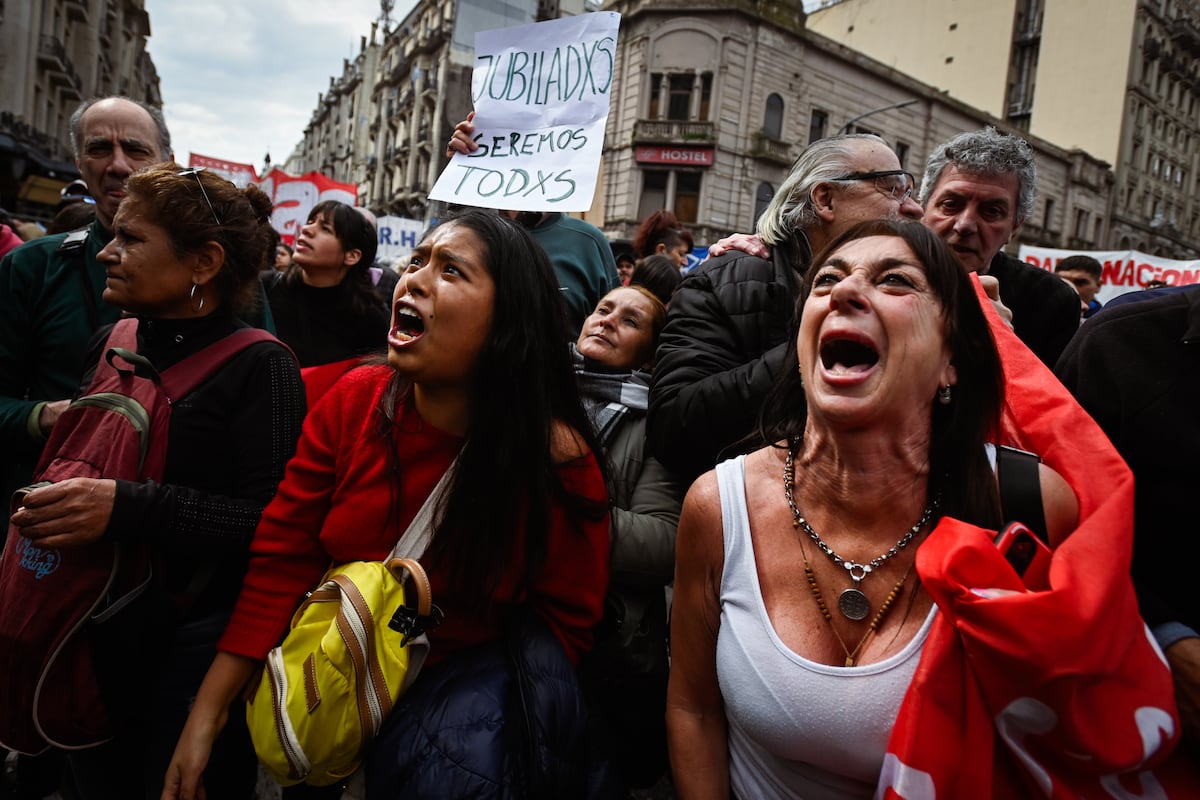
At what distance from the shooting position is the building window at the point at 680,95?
26562 mm

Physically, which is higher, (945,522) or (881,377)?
(881,377)

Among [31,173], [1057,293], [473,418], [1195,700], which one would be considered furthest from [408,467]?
[31,173]

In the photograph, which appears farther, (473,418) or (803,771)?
(473,418)

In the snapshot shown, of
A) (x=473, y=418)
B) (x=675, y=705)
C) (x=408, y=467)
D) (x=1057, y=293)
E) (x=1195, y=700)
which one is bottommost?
(x=675, y=705)

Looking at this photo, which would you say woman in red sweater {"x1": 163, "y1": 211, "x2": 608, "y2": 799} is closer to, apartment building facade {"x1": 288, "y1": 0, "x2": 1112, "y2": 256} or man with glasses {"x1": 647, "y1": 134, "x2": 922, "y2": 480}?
man with glasses {"x1": 647, "y1": 134, "x2": 922, "y2": 480}

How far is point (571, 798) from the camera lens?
1.49 m

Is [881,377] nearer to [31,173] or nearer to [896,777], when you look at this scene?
[896,777]

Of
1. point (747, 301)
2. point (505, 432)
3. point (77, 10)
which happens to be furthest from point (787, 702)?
point (77, 10)

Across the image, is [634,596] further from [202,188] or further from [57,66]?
[57,66]

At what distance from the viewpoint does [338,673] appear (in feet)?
4.52

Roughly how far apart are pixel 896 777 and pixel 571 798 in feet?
2.19

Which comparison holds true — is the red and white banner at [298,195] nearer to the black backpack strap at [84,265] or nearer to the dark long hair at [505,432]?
the black backpack strap at [84,265]

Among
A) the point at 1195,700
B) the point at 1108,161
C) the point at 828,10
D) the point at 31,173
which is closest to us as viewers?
the point at 1195,700

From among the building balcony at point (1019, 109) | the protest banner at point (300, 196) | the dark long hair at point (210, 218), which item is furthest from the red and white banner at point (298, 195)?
the building balcony at point (1019, 109)
